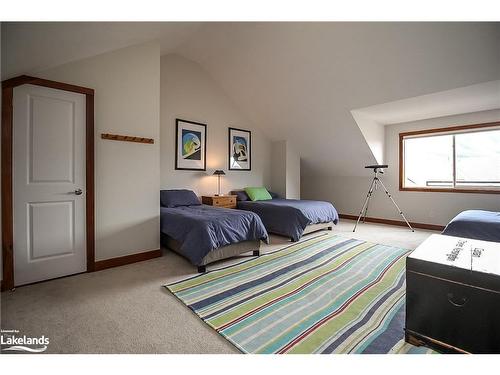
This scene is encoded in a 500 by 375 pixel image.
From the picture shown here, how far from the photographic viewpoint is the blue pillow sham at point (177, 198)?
146 inches

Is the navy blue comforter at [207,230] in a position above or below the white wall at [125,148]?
below

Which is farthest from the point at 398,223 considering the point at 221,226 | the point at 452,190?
the point at 221,226

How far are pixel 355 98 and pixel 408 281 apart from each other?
330 cm

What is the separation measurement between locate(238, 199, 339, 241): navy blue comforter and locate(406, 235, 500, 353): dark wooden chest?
240 cm

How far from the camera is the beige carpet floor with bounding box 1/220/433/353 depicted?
1447 mm

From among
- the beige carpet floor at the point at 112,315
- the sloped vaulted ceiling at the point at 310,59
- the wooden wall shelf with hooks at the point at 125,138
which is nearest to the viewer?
the beige carpet floor at the point at 112,315

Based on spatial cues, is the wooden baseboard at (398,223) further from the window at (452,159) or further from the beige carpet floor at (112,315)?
the beige carpet floor at (112,315)

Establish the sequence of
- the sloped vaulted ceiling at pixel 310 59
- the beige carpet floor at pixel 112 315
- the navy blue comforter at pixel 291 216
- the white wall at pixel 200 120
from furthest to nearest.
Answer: the white wall at pixel 200 120 → the navy blue comforter at pixel 291 216 → the sloped vaulted ceiling at pixel 310 59 → the beige carpet floor at pixel 112 315

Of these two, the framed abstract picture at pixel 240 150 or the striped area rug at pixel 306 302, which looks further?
the framed abstract picture at pixel 240 150

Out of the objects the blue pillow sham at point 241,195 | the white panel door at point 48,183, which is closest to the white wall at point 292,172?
the blue pillow sham at point 241,195

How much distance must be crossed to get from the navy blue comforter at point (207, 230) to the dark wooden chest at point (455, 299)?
5.81ft

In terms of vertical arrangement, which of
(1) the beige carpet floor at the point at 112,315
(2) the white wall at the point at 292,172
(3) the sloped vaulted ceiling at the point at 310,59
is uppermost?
(3) the sloped vaulted ceiling at the point at 310,59

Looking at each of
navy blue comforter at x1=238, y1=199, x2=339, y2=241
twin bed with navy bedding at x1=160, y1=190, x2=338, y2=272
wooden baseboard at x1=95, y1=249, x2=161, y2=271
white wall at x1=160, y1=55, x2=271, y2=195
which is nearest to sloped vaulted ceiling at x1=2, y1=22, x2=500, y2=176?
white wall at x1=160, y1=55, x2=271, y2=195
